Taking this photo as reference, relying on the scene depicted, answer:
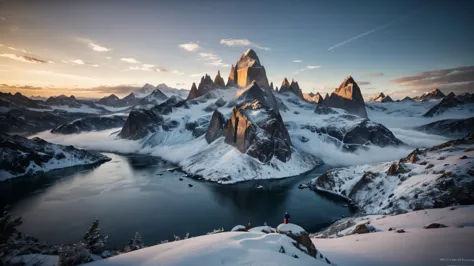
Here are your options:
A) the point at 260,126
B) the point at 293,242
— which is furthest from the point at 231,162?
the point at 293,242

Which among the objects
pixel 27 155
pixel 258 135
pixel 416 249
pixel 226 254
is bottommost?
pixel 27 155

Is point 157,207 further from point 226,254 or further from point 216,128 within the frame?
point 216,128

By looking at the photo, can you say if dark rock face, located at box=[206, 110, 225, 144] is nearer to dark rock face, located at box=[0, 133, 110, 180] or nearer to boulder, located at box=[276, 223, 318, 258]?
dark rock face, located at box=[0, 133, 110, 180]

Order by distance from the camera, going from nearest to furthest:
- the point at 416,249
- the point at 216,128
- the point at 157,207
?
the point at 416,249 < the point at 157,207 < the point at 216,128

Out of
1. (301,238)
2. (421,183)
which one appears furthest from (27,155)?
(421,183)

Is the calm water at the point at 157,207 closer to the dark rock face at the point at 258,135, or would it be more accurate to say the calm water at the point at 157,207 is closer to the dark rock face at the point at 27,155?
the dark rock face at the point at 27,155

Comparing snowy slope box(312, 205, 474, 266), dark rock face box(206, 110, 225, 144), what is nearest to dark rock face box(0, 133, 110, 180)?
dark rock face box(206, 110, 225, 144)

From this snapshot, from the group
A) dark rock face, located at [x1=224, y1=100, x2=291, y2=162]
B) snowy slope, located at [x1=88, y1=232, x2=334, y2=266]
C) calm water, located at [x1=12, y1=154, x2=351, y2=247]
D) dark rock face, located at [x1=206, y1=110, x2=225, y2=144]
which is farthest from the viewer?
dark rock face, located at [x1=206, y1=110, x2=225, y2=144]
